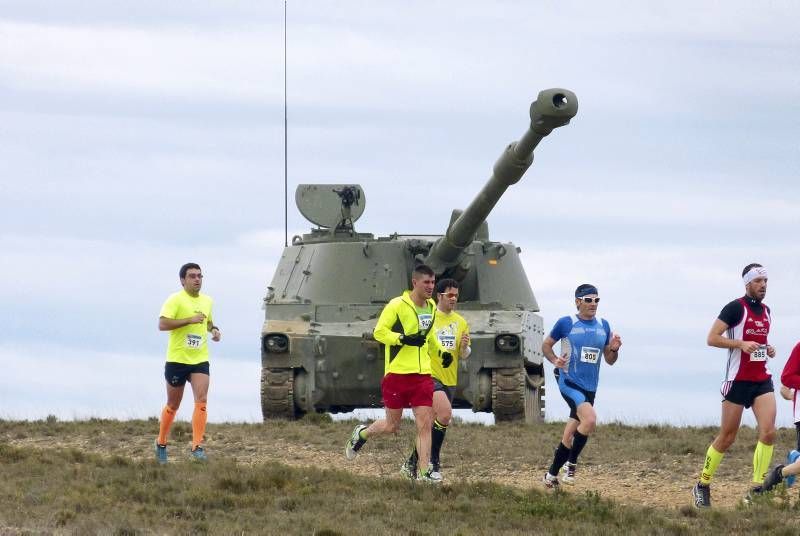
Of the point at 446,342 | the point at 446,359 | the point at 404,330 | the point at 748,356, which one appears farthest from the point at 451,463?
the point at 748,356

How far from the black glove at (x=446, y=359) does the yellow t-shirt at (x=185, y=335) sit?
96.2 inches

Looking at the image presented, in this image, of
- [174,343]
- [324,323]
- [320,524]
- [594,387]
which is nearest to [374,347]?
[324,323]

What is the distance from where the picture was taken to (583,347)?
14562mm

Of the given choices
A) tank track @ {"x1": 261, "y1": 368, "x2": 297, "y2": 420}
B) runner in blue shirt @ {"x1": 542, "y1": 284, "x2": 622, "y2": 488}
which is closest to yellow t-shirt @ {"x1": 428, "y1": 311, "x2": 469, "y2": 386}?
runner in blue shirt @ {"x1": 542, "y1": 284, "x2": 622, "y2": 488}

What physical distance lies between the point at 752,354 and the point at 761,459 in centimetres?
98

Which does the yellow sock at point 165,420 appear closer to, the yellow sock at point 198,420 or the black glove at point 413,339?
the yellow sock at point 198,420

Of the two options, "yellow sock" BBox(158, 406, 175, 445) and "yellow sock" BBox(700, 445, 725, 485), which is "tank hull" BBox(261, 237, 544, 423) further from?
"yellow sock" BBox(700, 445, 725, 485)

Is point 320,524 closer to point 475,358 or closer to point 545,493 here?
point 545,493

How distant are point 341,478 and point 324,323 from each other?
8071 mm

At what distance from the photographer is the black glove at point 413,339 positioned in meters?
14.2

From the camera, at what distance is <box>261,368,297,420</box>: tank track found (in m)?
22.5

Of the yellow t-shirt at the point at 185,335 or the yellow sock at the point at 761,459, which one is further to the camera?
the yellow t-shirt at the point at 185,335

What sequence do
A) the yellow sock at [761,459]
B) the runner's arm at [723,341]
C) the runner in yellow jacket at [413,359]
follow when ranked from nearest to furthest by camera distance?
the runner's arm at [723,341]
the yellow sock at [761,459]
the runner in yellow jacket at [413,359]

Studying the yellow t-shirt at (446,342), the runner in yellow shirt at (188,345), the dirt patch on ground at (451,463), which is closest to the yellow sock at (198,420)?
the runner in yellow shirt at (188,345)
